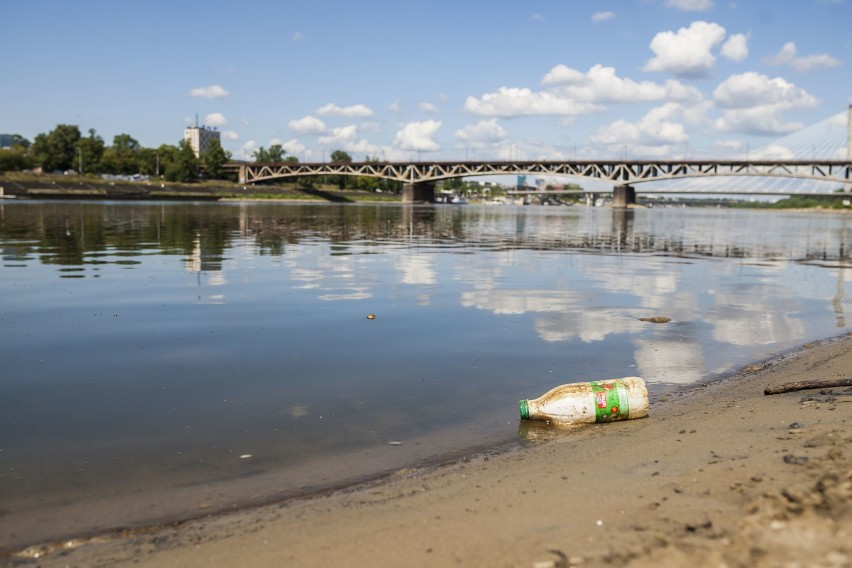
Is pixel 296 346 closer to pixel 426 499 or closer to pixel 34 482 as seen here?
pixel 34 482

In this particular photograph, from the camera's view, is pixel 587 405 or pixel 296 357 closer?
pixel 587 405

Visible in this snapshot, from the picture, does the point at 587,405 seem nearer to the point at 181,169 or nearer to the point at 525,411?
the point at 525,411

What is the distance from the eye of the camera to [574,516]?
5.76 metres

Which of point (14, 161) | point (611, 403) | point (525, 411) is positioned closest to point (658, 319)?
point (611, 403)

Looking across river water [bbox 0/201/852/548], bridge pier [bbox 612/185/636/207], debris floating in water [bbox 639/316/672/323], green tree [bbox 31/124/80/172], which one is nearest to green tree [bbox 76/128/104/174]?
green tree [bbox 31/124/80/172]

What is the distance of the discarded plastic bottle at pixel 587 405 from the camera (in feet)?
30.5

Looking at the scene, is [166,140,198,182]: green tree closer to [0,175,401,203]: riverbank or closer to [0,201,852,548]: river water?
[0,175,401,203]: riverbank

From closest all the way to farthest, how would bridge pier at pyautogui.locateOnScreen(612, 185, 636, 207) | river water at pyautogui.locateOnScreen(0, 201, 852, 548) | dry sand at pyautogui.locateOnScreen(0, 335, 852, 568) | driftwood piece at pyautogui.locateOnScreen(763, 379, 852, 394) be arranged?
1. dry sand at pyautogui.locateOnScreen(0, 335, 852, 568)
2. river water at pyautogui.locateOnScreen(0, 201, 852, 548)
3. driftwood piece at pyautogui.locateOnScreen(763, 379, 852, 394)
4. bridge pier at pyautogui.locateOnScreen(612, 185, 636, 207)

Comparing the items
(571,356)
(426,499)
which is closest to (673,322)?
(571,356)

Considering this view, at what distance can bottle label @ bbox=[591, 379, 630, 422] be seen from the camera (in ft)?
30.6

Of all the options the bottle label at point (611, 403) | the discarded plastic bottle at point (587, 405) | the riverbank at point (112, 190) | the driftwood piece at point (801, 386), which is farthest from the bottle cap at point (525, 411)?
the riverbank at point (112, 190)

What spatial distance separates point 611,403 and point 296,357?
5.65 m

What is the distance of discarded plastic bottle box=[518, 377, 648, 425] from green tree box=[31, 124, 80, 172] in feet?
646

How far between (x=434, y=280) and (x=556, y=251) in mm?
15510
